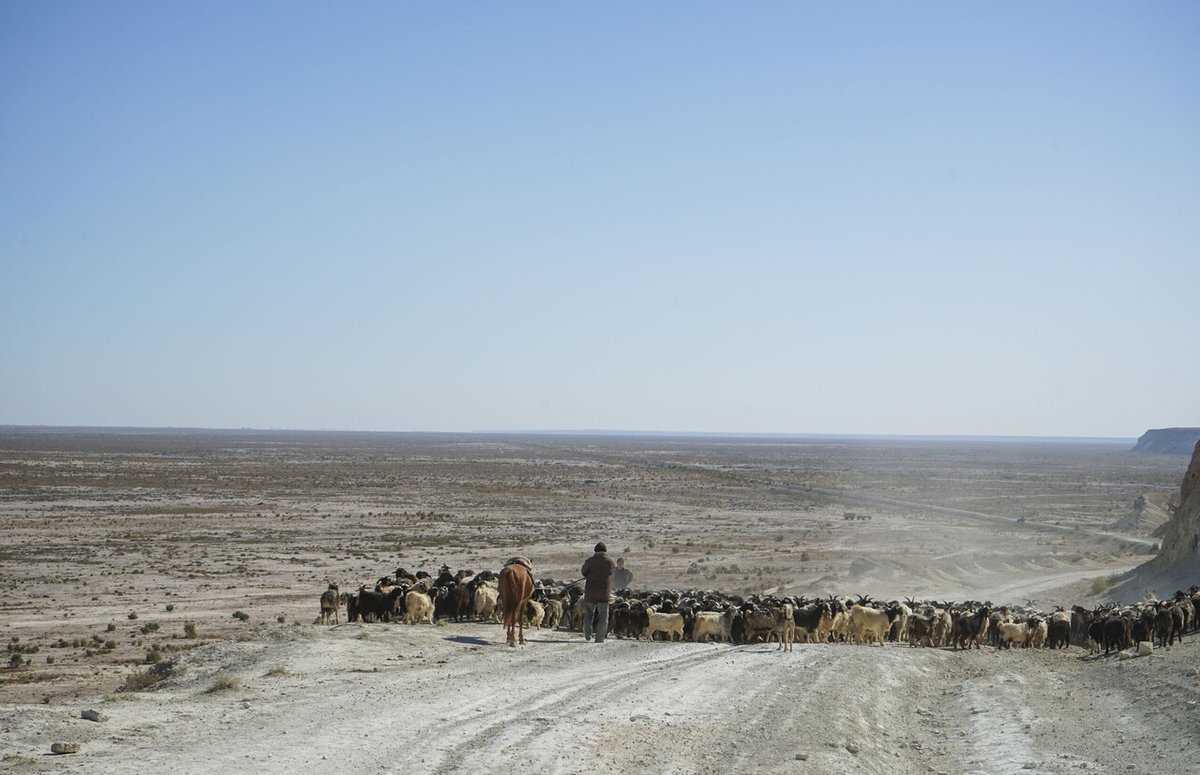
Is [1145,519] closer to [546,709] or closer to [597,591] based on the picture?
[597,591]

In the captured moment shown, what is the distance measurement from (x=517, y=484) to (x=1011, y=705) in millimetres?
81125

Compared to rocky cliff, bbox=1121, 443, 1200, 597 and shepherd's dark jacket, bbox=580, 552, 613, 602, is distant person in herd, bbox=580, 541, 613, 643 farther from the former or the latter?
rocky cliff, bbox=1121, 443, 1200, 597

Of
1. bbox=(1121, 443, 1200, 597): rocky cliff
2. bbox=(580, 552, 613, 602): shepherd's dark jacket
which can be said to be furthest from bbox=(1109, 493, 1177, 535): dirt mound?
bbox=(580, 552, 613, 602): shepherd's dark jacket

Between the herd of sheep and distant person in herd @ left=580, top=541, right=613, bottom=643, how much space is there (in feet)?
2.77

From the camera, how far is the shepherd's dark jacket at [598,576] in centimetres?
1833

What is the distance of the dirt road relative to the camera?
1027 centimetres

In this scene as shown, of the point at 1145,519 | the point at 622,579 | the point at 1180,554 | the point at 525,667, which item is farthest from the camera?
the point at 1145,519

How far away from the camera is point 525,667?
15305 mm

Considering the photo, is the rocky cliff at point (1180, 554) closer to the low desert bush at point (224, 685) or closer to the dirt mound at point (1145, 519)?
the dirt mound at point (1145, 519)

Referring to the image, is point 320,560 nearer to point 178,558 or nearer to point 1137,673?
point 178,558

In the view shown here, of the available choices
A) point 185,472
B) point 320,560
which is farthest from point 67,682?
point 185,472

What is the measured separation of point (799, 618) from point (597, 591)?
16.0 ft

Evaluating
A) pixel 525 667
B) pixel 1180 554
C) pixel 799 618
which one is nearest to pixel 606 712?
pixel 525 667

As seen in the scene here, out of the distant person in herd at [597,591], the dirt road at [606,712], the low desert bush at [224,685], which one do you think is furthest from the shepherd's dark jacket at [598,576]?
the low desert bush at [224,685]
